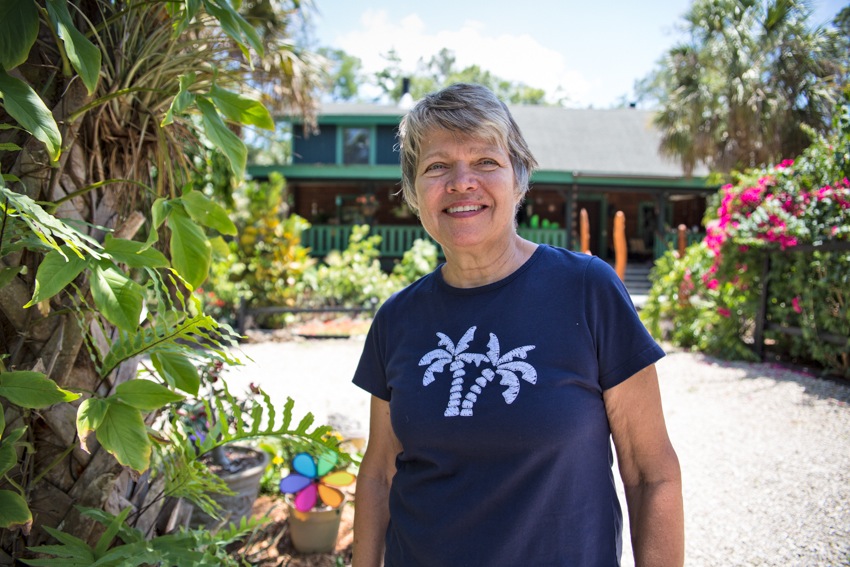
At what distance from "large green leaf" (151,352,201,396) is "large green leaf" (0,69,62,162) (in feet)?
1.52

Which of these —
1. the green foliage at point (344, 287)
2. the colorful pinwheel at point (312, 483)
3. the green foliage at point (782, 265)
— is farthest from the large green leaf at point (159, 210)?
the green foliage at point (344, 287)

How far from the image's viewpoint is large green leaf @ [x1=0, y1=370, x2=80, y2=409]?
1.12 metres

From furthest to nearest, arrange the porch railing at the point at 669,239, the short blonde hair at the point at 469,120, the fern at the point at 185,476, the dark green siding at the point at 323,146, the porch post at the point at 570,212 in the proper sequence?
the dark green siding at the point at 323,146 < the porch railing at the point at 669,239 < the porch post at the point at 570,212 < the fern at the point at 185,476 < the short blonde hair at the point at 469,120

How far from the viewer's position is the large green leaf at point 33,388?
1.12 meters

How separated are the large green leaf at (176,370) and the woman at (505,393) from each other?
1.59ft

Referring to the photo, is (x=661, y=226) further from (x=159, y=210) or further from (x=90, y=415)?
(x=90, y=415)

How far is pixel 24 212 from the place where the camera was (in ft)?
3.33

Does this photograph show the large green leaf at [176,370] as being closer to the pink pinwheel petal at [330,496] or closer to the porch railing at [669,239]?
the pink pinwheel petal at [330,496]

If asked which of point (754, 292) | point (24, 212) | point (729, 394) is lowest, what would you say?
point (729, 394)

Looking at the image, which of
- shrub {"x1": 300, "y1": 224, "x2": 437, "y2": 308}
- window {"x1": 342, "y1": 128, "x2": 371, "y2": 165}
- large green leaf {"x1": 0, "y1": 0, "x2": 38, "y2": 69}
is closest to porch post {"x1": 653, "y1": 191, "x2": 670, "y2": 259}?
shrub {"x1": 300, "y1": 224, "x2": 437, "y2": 308}

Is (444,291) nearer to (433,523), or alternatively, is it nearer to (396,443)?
(396,443)

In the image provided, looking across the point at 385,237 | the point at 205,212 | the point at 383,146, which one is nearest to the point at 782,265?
the point at 205,212

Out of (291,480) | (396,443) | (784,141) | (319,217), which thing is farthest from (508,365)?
(319,217)

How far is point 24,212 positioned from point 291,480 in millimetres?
2652
